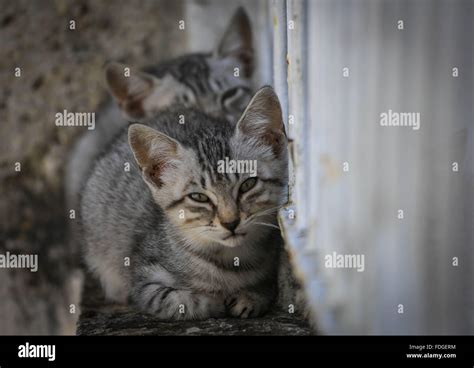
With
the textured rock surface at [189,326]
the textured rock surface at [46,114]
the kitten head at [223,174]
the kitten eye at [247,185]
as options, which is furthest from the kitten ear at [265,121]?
the textured rock surface at [46,114]

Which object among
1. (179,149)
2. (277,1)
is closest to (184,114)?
(179,149)

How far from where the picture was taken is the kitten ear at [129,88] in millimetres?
2869

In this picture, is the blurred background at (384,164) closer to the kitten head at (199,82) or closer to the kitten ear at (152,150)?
the kitten ear at (152,150)

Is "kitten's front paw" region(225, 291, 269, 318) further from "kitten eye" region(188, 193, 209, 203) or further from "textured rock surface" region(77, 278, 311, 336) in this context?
"kitten eye" region(188, 193, 209, 203)

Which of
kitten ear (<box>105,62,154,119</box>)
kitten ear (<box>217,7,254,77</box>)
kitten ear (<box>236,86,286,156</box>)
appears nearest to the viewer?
kitten ear (<box>236,86,286,156</box>)

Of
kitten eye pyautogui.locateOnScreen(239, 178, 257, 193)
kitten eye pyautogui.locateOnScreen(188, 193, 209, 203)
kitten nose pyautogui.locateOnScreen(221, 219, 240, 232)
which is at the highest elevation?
kitten eye pyautogui.locateOnScreen(239, 178, 257, 193)

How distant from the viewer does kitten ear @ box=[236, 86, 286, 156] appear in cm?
225

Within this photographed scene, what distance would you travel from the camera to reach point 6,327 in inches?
111

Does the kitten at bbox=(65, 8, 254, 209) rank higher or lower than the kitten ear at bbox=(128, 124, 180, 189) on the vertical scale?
higher

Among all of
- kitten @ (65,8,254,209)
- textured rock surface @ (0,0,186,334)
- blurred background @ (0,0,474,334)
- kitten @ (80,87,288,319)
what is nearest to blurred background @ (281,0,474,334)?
blurred background @ (0,0,474,334)

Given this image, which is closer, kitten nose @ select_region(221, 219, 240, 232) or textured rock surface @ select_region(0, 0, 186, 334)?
kitten nose @ select_region(221, 219, 240, 232)

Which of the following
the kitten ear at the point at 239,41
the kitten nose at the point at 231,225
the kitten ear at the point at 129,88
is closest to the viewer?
the kitten nose at the point at 231,225
